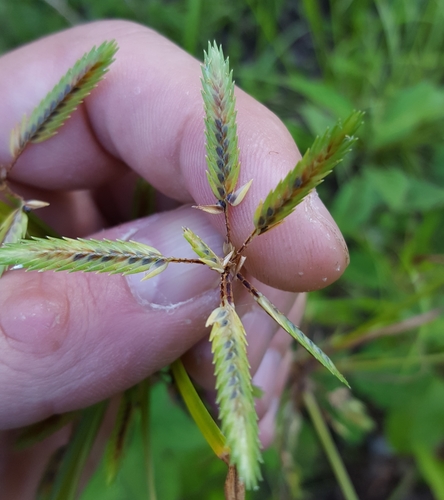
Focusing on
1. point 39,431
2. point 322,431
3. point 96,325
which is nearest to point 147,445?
point 39,431

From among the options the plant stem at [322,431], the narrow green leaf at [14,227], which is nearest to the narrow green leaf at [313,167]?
the narrow green leaf at [14,227]

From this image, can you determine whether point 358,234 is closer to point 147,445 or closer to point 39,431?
point 147,445

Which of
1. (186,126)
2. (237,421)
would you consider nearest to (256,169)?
(186,126)

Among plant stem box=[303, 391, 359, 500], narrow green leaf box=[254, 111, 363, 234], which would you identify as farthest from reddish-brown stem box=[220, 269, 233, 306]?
plant stem box=[303, 391, 359, 500]

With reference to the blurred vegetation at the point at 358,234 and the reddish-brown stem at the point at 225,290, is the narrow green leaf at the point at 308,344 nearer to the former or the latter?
the reddish-brown stem at the point at 225,290

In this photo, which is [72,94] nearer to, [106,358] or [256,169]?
[256,169]

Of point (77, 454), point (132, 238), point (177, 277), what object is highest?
point (132, 238)

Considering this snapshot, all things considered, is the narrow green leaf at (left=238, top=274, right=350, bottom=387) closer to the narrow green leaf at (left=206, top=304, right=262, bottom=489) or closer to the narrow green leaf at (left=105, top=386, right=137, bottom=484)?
the narrow green leaf at (left=206, top=304, right=262, bottom=489)
